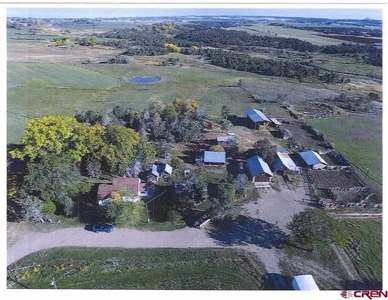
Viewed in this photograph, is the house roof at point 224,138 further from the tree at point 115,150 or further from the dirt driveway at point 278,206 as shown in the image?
the tree at point 115,150

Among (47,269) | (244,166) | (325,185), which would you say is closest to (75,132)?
(47,269)

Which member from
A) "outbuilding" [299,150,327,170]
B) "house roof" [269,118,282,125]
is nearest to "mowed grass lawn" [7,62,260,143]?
"house roof" [269,118,282,125]

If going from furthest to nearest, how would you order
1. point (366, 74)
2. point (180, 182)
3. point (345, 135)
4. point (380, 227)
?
point (366, 74)
point (345, 135)
point (180, 182)
point (380, 227)

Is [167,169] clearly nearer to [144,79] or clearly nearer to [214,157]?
[214,157]

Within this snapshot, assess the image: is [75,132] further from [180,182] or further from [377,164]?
[377,164]

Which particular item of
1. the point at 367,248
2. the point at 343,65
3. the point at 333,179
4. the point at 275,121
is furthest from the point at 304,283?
the point at 343,65

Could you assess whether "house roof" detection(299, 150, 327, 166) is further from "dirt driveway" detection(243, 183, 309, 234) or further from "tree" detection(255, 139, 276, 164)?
"dirt driveway" detection(243, 183, 309, 234)
